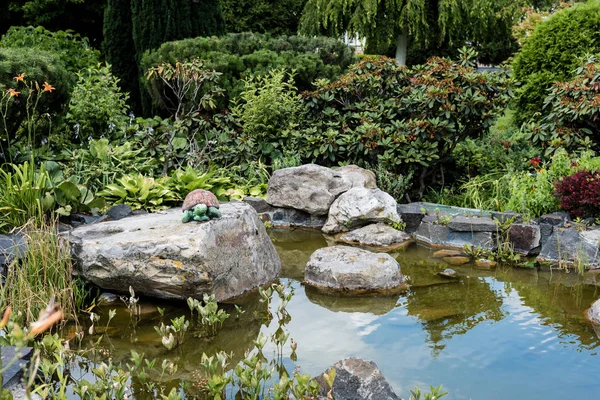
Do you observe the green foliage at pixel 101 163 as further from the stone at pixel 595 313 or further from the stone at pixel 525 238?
the stone at pixel 595 313

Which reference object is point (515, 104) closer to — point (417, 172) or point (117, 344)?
point (417, 172)

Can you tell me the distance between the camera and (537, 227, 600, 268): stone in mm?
6105

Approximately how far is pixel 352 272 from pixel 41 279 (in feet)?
8.28

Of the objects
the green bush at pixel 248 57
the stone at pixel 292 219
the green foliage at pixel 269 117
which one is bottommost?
the stone at pixel 292 219

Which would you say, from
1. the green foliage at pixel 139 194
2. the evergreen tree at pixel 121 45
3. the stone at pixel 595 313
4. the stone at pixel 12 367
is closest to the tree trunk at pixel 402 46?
the evergreen tree at pixel 121 45

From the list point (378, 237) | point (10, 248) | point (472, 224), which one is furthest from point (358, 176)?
point (10, 248)

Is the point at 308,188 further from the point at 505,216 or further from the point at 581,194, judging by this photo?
the point at 581,194

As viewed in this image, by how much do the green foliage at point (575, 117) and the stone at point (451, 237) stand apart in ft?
5.96

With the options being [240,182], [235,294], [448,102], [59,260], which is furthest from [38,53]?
[448,102]

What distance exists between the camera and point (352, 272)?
559cm

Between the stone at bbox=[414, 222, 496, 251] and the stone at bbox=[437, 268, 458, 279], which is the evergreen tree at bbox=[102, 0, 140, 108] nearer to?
the stone at bbox=[414, 222, 496, 251]

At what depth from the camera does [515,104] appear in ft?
35.6

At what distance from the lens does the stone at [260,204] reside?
796cm

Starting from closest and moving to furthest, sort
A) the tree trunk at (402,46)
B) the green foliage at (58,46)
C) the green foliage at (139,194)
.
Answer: the green foliage at (139,194), the green foliage at (58,46), the tree trunk at (402,46)
